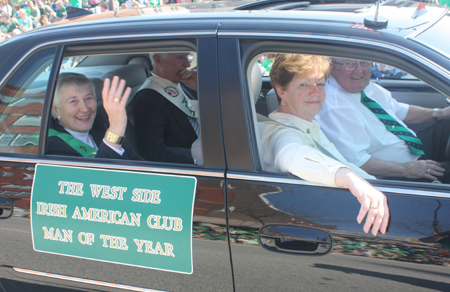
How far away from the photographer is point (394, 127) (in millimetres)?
2391

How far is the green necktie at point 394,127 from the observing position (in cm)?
234

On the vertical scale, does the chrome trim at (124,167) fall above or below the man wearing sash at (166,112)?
below

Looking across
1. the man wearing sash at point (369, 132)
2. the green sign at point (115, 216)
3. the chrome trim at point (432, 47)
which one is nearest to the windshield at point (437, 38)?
the chrome trim at point (432, 47)

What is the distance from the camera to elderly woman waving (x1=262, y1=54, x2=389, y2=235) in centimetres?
134

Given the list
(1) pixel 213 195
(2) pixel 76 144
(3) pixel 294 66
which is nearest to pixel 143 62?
(2) pixel 76 144

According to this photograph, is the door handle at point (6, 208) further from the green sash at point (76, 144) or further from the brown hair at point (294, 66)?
the brown hair at point (294, 66)

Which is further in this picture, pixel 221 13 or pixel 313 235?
pixel 221 13

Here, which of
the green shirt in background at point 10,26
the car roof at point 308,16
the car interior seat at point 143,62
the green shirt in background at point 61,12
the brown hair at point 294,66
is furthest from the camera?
the green shirt in background at point 61,12

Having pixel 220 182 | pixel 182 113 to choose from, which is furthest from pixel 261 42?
pixel 182 113

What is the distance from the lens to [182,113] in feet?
8.23

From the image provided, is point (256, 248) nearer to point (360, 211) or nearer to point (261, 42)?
point (360, 211)

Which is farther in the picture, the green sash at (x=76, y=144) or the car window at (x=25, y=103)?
the green sash at (x=76, y=144)

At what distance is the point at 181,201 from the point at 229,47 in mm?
602

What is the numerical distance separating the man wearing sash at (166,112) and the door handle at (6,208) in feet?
2.21
